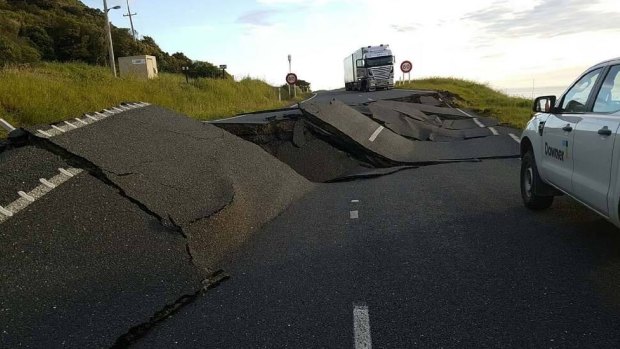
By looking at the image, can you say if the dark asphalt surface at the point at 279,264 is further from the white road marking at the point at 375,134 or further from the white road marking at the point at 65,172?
the white road marking at the point at 375,134

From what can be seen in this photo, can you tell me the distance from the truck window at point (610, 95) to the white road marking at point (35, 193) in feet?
17.7

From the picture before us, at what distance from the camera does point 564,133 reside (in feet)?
17.7

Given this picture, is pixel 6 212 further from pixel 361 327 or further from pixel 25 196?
pixel 361 327

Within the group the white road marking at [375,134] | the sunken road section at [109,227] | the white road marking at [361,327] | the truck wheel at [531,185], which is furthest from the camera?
the white road marking at [375,134]

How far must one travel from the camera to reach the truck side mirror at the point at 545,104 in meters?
5.96

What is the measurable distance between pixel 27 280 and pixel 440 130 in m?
14.2

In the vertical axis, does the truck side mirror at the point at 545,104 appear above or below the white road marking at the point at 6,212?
above

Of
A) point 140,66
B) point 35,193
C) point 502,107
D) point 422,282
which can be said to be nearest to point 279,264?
point 422,282

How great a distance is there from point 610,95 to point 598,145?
593 millimetres

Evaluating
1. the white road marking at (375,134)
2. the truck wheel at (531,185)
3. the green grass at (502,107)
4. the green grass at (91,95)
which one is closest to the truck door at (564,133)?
the truck wheel at (531,185)

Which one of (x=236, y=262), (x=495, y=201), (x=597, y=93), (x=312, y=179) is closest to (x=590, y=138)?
(x=597, y=93)

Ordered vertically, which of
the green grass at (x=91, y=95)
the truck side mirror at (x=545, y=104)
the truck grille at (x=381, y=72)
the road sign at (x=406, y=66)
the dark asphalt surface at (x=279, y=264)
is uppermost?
the road sign at (x=406, y=66)

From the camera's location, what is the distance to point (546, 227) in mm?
5973

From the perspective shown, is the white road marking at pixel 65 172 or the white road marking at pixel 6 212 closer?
the white road marking at pixel 6 212
